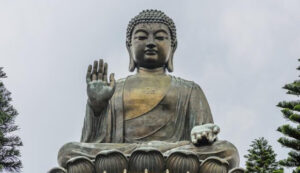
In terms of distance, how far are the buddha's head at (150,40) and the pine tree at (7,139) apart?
6016 millimetres

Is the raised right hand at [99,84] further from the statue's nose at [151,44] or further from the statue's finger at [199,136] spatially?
the statue's nose at [151,44]

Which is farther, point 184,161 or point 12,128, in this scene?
point 12,128

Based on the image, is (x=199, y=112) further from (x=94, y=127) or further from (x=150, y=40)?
(x=94, y=127)

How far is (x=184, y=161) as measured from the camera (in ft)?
25.8

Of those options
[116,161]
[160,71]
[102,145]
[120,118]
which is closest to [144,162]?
[116,161]

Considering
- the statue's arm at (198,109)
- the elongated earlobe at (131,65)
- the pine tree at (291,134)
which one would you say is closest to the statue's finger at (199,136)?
the statue's arm at (198,109)

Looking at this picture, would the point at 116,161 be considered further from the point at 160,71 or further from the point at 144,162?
the point at 160,71

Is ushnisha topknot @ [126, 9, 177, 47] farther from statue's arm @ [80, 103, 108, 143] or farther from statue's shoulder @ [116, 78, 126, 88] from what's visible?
statue's arm @ [80, 103, 108, 143]

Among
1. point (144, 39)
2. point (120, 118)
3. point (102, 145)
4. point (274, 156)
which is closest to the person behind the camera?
point (102, 145)

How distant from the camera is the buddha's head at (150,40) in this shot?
390 inches

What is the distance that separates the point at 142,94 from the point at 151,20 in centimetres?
122

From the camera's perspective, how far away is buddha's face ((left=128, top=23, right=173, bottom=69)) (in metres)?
9.89

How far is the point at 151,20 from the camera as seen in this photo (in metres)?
10.1

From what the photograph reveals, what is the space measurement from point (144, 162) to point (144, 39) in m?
2.63
